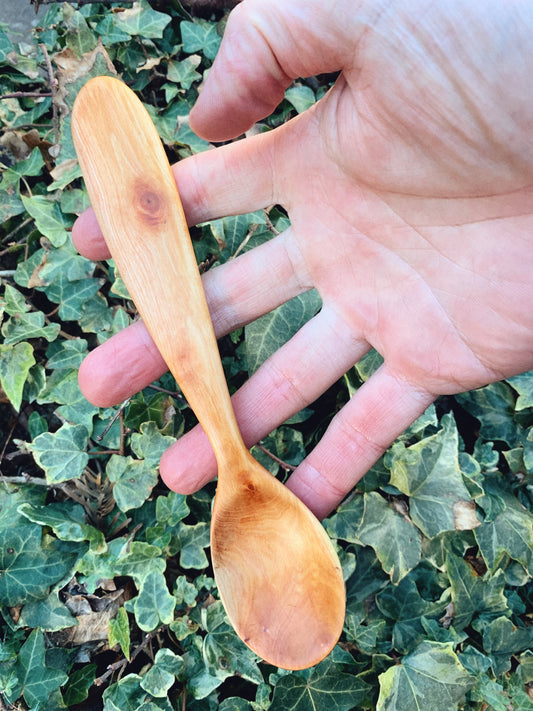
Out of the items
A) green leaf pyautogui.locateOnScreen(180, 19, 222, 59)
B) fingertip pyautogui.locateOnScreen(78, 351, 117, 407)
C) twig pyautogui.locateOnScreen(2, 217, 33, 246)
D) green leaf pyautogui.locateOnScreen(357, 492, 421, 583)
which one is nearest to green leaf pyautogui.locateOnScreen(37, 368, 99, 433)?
fingertip pyautogui.locateOnScreen(78, 351, 117, 407)

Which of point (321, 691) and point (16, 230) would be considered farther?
point (16, 230)

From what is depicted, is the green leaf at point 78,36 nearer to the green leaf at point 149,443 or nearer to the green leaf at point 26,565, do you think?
the green leaf at point 149,443

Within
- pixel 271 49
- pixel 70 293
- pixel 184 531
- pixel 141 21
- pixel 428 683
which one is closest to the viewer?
pixel 271 49

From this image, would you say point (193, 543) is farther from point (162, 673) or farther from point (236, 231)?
point (236, 231)

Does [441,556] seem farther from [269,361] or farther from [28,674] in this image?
[28,674]

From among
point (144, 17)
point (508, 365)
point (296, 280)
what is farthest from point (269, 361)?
point (144, 17)

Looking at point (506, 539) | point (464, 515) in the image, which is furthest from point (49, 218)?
point (506, 539)
